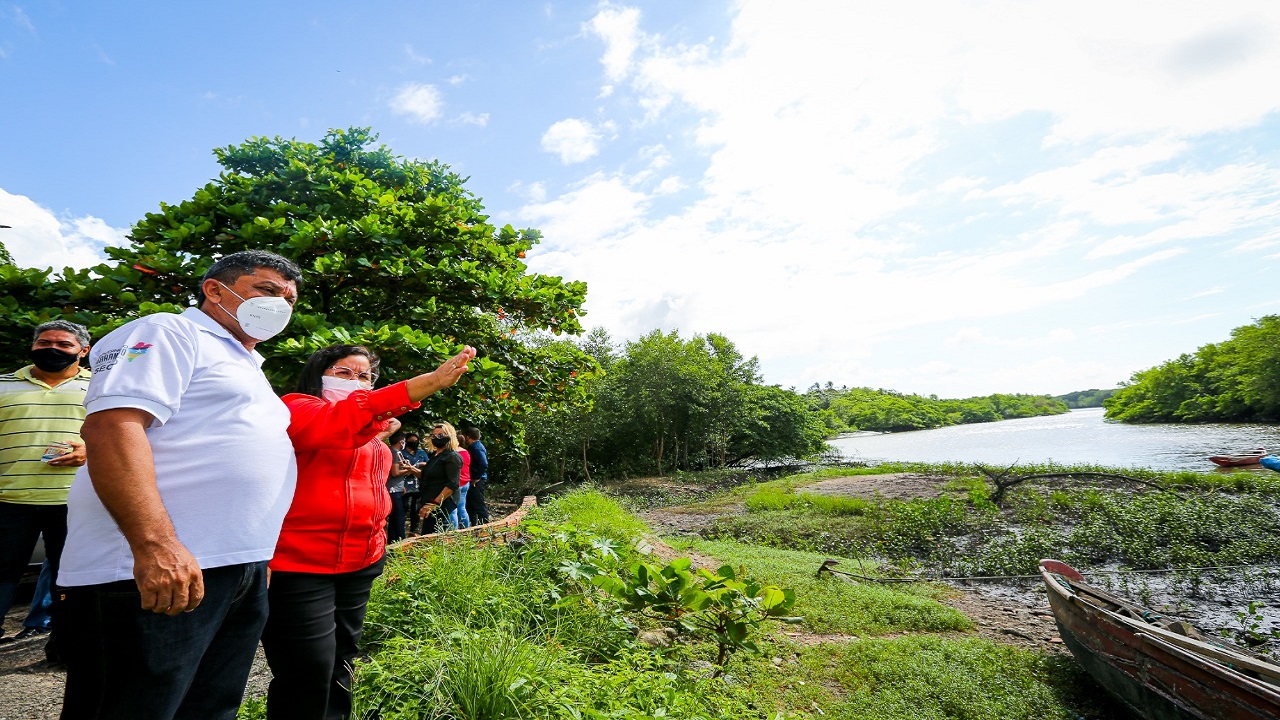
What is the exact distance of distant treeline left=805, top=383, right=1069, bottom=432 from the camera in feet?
290

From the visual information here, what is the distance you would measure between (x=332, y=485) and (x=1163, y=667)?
20.2 feet

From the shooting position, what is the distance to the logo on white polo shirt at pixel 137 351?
4.92ft

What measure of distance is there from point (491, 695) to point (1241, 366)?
57941 mm

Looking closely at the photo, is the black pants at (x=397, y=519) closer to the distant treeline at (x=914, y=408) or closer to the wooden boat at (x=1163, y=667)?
the wooden boat at (x=1163, y=667)

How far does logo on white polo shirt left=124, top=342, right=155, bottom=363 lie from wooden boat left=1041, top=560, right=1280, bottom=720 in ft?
20.4

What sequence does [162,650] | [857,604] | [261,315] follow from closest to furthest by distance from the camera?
[162,650] < [261,315] < [857,604]

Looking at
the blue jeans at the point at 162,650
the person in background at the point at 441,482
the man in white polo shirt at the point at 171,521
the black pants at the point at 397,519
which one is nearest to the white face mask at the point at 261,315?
the man in white polo shirt at the point at 171,521

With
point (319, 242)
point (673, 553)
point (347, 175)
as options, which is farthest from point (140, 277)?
point (673, 553)

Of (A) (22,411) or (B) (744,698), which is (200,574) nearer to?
(A) (22,411)

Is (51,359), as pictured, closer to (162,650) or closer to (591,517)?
(162,650)

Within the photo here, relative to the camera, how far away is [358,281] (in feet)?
20.7

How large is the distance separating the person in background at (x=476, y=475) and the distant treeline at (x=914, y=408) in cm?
6530

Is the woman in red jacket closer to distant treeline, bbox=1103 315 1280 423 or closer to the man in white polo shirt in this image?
the man in white polo shirt

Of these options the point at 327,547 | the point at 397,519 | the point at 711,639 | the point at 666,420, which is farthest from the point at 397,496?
the point at 666,420
